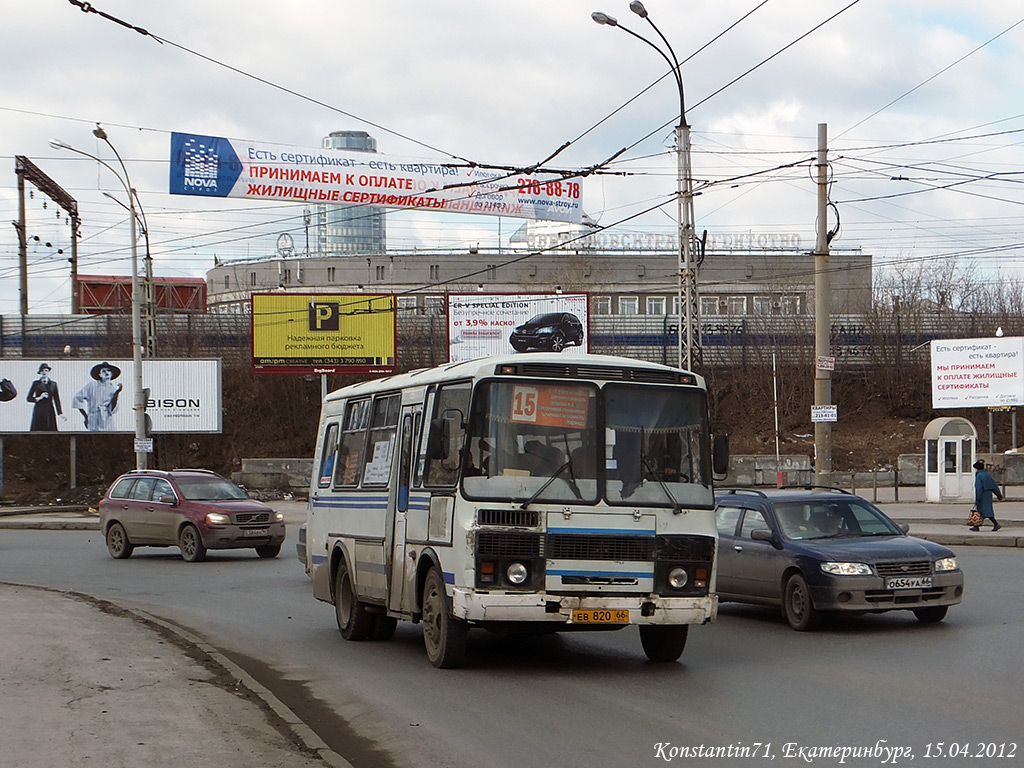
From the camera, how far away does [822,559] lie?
42.5 ft

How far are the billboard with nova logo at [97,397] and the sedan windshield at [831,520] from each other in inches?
1547

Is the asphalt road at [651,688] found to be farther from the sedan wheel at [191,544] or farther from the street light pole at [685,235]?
the street light pole at [685,235]

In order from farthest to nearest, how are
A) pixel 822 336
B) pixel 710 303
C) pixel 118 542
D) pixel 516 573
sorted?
pixel 710 303
pixel 118 542
pixel 822 336
pixel 516 573

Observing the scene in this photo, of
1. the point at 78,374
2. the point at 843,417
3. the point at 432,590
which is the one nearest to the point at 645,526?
the point at 432,590

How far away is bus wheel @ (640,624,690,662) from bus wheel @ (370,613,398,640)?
9.92 ft

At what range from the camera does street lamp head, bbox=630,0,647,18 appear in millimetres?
25188

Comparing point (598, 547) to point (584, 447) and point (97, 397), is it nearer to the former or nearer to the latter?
point (584, 447)

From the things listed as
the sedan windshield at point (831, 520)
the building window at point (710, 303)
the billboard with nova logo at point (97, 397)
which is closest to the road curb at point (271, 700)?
the sedan windshield at point (831, 520)

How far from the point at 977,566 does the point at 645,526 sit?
11201mm

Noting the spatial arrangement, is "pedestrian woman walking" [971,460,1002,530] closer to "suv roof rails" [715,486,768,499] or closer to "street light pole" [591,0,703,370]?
"street light pole" [591,0,703,370]

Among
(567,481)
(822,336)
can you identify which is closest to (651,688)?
(567,481)

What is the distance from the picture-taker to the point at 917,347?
59.4 meters

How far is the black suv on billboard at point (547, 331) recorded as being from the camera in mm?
50656

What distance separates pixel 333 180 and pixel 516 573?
3249 cm
